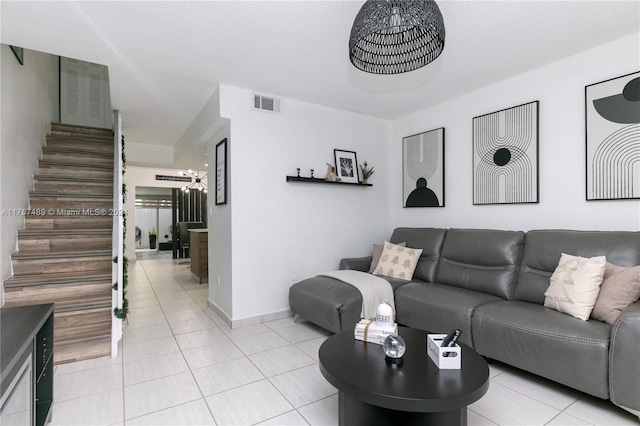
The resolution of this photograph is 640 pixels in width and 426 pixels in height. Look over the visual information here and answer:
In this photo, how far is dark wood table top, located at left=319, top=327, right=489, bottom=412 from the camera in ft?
4.33

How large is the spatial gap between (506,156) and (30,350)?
397cm

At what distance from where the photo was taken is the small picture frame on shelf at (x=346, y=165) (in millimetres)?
4211

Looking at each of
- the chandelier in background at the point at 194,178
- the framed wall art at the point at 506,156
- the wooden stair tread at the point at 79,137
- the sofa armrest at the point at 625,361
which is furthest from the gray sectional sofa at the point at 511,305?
the chandelier in background at the point at 194,178

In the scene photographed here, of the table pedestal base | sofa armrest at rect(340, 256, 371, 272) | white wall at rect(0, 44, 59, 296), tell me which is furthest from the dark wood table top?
white wall at rect(0, 44, 59, 296)

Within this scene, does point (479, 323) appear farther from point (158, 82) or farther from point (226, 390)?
point (158, 82)

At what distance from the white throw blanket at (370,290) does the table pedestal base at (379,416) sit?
1282 millimetres

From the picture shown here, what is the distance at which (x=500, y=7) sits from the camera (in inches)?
85.4

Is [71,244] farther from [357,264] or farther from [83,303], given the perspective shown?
[357,264]

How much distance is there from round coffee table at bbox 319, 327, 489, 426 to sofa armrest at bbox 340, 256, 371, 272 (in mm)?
1940

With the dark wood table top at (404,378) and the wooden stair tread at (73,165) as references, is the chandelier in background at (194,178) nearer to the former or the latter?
the wooden stair tread at (73,165)

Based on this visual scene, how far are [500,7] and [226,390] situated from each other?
10.5 ft

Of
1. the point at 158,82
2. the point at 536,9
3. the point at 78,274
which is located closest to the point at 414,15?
the point at 536,9

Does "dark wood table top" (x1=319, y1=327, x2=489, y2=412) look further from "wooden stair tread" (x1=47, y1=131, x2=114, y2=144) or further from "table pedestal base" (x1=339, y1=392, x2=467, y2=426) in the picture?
"wooden stair tread" (x1=47, y1=131, x2=114, y2=144)

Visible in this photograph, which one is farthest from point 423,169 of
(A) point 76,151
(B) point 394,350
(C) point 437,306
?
(A) point 76,151
